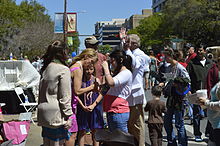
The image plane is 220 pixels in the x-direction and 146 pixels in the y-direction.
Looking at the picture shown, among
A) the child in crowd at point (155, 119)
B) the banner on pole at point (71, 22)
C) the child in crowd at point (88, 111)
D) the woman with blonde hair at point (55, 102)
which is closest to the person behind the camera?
the woman with blonde hair at point (55, 102)

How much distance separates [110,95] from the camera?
502cm

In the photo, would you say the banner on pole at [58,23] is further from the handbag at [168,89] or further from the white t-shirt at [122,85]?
the white t-shirt at [122,85]

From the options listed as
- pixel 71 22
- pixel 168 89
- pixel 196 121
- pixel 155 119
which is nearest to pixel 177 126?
pixel 155 119

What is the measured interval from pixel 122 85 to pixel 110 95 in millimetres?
231

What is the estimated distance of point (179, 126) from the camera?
6422 millimetres

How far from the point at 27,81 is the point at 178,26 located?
135ft

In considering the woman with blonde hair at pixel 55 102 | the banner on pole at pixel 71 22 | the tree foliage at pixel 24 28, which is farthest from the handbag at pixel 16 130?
the tree foliage at pixel 24 28

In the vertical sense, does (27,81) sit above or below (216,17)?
below

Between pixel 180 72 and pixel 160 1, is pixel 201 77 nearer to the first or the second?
pixel 180 72

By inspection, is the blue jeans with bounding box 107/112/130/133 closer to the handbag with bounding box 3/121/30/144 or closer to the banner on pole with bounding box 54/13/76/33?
the handbag with bounding box 3/121/30/144

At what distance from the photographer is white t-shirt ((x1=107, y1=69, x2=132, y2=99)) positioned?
4851mm

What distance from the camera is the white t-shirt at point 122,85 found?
15.9ft

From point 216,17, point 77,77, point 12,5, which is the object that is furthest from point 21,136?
point 12,5

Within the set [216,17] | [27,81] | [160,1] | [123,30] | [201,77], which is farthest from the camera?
[160,1]
